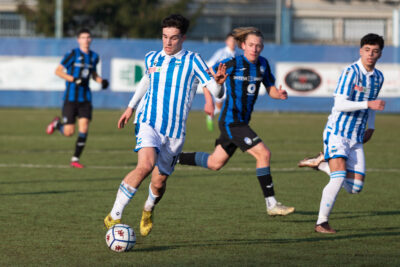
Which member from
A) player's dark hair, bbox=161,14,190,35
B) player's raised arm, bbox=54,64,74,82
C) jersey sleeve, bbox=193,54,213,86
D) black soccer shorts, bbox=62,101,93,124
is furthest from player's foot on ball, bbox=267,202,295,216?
player's raised arm, bbox=54,64,74,82

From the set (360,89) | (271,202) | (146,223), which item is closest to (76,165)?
(271,202)

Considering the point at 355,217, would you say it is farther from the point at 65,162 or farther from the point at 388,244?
the point at 65,162

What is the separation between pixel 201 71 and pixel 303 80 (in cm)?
2154

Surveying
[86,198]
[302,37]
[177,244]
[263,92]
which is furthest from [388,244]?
[302,37]

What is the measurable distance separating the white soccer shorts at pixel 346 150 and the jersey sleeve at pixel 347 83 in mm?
440

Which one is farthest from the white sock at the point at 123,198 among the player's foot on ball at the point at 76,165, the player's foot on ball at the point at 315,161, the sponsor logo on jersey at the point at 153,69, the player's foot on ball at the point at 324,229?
the player's foot on ball at the point at 76,165

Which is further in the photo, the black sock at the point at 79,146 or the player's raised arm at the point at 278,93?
the black sock at the point at 79,146

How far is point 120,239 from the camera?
22.6 feet

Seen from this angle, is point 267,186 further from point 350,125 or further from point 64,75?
point 64,75

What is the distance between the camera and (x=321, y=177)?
501 inches

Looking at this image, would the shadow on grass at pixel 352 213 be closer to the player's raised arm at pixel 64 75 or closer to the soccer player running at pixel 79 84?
the soccer player running at pixel 79 84

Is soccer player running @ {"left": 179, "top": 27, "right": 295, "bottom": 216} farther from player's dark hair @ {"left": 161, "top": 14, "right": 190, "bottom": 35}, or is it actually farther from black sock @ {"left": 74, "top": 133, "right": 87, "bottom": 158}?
black sock @ {"left": 74, "top": 133, "right": 87, "bottom": 158}

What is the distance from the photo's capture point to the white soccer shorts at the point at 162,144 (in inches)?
291

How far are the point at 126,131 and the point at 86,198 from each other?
11847 mm
